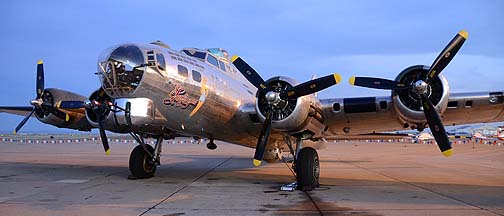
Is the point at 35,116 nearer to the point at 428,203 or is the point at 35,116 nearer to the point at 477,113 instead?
the point at 428,203

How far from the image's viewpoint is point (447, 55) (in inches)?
379

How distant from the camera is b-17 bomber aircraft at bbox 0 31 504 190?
9.68 m

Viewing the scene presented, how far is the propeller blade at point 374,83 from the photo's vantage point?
10.0 m

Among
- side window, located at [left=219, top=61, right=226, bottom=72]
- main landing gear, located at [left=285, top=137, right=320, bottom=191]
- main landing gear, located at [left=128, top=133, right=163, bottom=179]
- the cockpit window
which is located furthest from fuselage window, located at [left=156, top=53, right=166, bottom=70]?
main landing gear, located at [left=285, top=137, right=320, bottom=191]

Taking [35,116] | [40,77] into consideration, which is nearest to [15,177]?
[35,116]

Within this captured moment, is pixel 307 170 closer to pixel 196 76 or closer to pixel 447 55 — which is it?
pixel 196 76

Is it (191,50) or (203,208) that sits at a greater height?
(191,50)

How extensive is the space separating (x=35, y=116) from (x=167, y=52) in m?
6.75

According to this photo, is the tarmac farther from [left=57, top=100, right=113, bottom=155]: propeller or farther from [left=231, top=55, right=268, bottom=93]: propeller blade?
[left=231, top=55, right=268, bottom=93]: propeller blade

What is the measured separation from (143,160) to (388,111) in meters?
7.42

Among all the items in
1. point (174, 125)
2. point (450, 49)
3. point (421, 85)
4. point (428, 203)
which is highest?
point (450, 49)

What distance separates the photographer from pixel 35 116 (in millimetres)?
14305

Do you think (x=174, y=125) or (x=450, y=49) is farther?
(x=174, y=125)

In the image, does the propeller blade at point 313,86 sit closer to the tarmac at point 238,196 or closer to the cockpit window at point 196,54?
the tarmac at point 238,196
